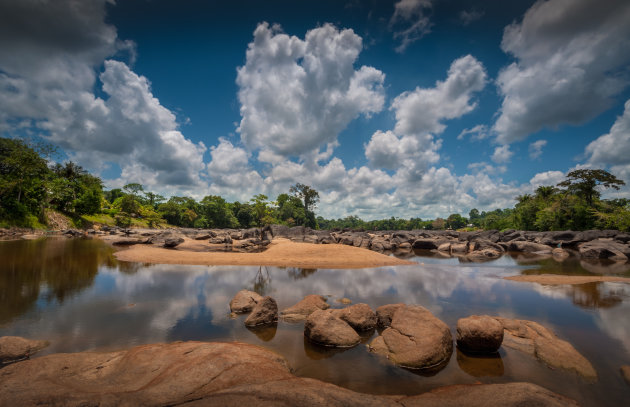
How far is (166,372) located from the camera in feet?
14.3

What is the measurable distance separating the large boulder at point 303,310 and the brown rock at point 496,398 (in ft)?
15.7

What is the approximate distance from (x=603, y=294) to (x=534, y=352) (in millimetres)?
10290

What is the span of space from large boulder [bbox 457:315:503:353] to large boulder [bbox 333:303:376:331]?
2.41 m

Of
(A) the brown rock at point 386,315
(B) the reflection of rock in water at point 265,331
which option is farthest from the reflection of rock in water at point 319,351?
(A) the brown rock at point 386,315

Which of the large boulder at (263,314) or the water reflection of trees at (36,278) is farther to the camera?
the water reflection of trees at (36,278)

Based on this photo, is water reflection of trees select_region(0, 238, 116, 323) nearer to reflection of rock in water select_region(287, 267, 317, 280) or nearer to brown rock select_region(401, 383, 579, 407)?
reflection of rock in water select_region(287, 267, 317, 280)

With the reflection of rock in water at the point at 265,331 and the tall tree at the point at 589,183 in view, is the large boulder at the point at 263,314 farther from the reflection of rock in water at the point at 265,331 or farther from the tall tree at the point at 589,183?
the tall tree at the point at 589,183

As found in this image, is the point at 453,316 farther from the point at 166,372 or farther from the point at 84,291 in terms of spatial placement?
the point at 84,291

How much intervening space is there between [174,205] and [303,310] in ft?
271

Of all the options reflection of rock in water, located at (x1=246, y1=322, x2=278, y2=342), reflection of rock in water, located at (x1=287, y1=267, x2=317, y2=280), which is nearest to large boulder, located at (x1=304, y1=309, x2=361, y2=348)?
reflection of rock in water, located at (x1=246, y1=322, x2=278, y2=342)

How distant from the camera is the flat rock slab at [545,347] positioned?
530cm

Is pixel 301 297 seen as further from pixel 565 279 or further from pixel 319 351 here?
pixel 565 279

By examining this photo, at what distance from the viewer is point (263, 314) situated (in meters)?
7.66

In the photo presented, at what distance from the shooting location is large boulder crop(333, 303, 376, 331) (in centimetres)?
717
